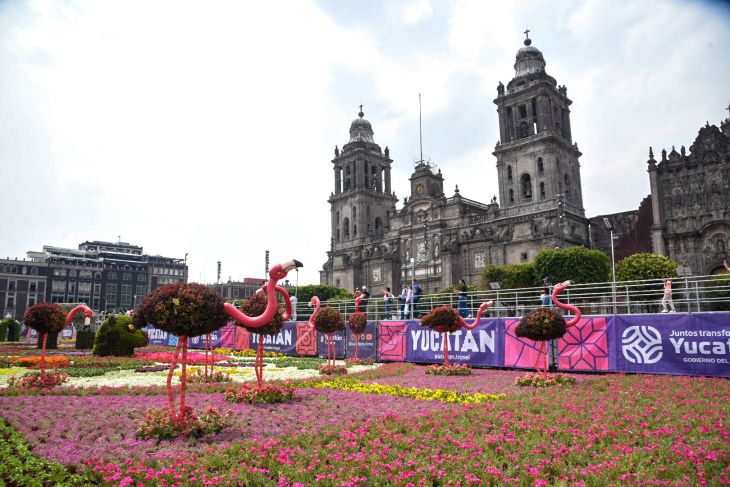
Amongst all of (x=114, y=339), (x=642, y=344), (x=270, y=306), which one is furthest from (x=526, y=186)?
(x=270, y=306)

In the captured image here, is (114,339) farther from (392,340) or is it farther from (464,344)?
(464,344)

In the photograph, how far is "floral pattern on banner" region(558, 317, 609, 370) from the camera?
17.5 metres

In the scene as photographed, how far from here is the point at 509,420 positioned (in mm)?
9633

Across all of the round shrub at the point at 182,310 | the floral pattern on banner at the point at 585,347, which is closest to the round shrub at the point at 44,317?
the round shrub at the point at 182,310

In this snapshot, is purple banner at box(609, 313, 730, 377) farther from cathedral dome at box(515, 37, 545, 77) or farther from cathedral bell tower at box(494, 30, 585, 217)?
cathedral dome at box(515, 37, 545, 77)

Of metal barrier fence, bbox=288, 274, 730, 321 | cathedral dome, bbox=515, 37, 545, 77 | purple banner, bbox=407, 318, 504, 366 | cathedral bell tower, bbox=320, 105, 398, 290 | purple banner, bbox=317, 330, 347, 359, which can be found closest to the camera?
metal barrier fence, bbox=288, 274, 730, 321

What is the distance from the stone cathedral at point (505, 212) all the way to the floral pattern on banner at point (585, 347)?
123 ft

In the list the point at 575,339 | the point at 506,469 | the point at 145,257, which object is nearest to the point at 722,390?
the point at 575,339

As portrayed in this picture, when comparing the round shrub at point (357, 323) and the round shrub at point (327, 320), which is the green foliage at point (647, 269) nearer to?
the round shrub at point (357, 323)

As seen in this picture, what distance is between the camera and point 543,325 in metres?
15.3

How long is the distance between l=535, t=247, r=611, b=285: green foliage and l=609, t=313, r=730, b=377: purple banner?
30.0 meters

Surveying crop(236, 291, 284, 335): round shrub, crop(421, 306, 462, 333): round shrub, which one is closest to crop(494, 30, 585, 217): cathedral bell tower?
crop(421, 306, 462, 333): round shrub

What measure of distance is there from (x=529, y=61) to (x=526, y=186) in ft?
53.1

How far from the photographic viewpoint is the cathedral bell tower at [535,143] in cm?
5956
